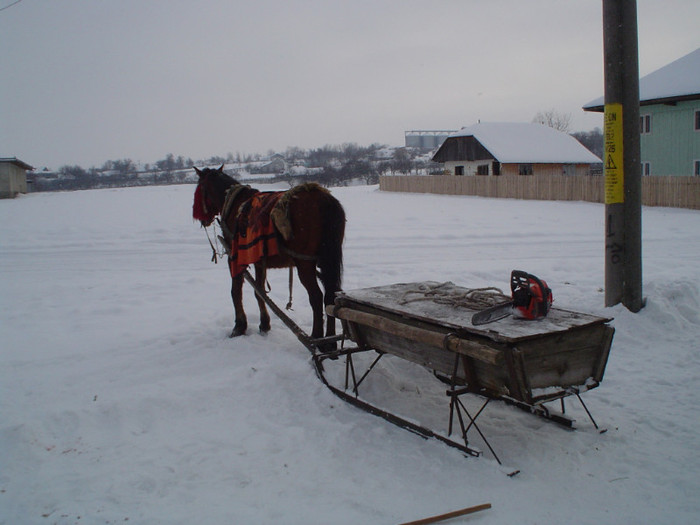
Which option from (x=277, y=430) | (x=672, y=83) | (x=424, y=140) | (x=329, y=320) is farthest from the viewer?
(x=424, y=140)

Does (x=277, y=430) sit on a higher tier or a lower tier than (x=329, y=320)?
lower

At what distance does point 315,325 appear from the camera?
6.36 meters

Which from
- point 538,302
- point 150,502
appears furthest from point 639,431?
point 150,502

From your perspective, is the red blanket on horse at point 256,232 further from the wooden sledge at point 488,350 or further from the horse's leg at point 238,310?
the wooden sledge at point 488,350

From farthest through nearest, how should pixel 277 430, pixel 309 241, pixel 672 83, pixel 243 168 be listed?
pixel 243 168 → pixel 672 83 → pixel 309 241 → pixel 277 430

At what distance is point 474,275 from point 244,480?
7.23m

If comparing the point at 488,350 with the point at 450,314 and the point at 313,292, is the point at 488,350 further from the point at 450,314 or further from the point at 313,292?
the point at 313,292

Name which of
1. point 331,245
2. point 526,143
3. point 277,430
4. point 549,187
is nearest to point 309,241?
point 331,245

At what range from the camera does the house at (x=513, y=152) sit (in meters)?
43.7

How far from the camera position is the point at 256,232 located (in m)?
6.45

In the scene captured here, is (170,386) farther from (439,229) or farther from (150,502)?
(439,229)

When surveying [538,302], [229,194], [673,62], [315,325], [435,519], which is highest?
[673,62]

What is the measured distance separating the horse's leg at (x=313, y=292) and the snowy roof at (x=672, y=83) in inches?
1027

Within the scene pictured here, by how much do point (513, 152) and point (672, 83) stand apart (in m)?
15.3
